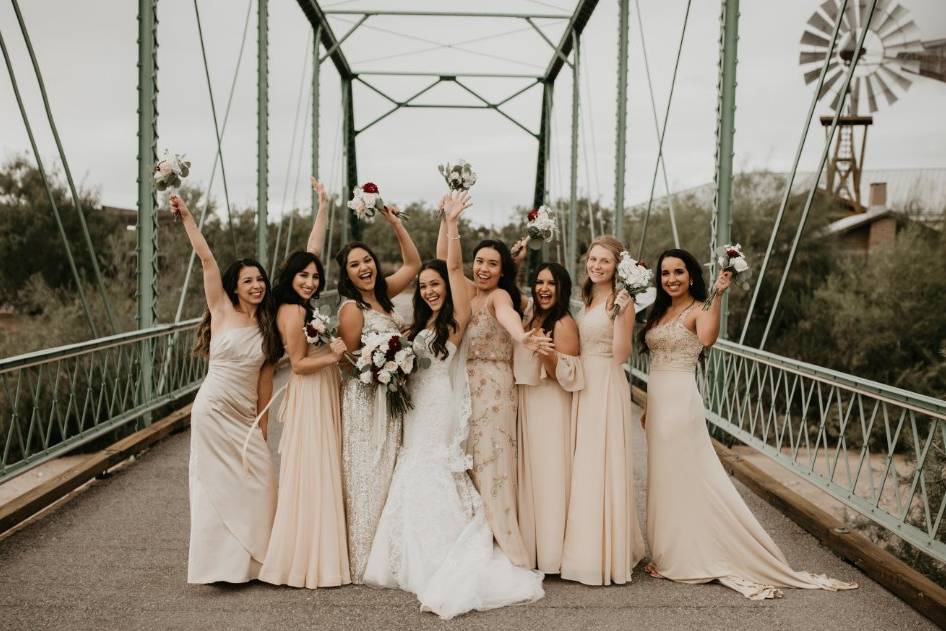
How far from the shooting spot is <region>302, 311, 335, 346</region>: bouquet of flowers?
3.77 metres

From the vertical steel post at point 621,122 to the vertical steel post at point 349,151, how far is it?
360 inches

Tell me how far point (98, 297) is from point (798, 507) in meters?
13.1

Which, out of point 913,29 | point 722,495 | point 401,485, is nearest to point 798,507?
point 722,495

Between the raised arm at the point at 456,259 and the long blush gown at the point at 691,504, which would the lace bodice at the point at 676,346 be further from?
the raised arm at the point at 456,259

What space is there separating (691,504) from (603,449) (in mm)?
502

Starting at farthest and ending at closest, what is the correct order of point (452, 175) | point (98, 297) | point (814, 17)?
point (98, 297), point (814, 17), point (452, 175)

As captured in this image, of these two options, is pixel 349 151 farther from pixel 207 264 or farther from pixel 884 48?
pixel 207 264

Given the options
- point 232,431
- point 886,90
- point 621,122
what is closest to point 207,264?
point 232,431

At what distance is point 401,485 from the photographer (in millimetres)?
3947

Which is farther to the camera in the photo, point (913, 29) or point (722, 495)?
point (913, 29)

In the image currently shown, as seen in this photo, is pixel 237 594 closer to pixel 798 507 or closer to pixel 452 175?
pixel 452 175

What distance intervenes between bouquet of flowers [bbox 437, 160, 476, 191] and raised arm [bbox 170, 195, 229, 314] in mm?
1201

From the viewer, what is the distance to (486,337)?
412 cm

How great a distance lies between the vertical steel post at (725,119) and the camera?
644 centimetres
